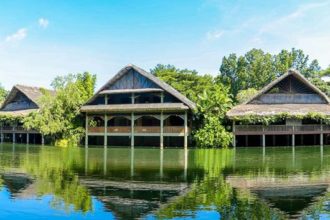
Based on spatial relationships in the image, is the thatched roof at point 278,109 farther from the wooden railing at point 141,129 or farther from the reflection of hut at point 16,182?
the reflection of hut at point 16,182

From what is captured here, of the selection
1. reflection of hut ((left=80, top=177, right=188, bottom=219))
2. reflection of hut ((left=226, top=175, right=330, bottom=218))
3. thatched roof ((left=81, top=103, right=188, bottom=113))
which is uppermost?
thatched roof ((left=81, top=103, right=188, bottom=113))

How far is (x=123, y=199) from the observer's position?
10.3 meters

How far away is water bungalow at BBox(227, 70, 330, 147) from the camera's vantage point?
97.9 ft

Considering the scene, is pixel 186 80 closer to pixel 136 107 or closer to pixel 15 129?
pixel 136 107

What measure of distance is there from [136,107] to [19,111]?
515 inches

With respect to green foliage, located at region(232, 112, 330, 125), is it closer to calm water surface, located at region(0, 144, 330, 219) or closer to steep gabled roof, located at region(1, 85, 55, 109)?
calm water surface, located at region(0, 144, 330, 219)

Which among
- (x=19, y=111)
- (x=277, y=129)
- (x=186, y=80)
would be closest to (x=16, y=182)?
(x=277, y=129)

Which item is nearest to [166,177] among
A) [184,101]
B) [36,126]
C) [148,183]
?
[148,183]

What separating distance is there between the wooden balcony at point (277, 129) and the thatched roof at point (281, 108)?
3.27 ft

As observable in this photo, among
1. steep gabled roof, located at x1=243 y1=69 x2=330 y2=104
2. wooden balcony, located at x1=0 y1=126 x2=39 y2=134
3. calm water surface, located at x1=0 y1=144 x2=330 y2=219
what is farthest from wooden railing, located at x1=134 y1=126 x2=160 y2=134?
calm water surface, located at x1=0 y1=144 x2=330 y2=219

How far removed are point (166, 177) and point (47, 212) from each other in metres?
5.80

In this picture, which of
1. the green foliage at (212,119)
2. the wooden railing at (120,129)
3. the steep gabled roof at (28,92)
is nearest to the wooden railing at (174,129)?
the green foliage at (212,119)

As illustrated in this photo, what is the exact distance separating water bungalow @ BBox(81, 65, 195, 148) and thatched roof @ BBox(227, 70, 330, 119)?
11.7 ft

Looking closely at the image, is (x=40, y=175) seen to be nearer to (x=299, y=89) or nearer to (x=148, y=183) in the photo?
(x=148, y=183)
